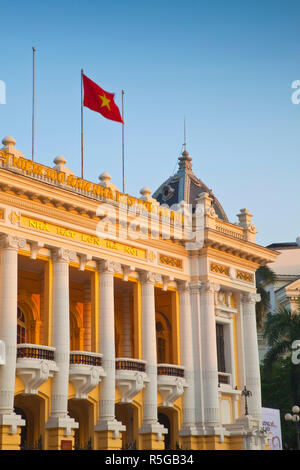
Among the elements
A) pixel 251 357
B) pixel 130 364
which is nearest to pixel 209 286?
pixel 251 357

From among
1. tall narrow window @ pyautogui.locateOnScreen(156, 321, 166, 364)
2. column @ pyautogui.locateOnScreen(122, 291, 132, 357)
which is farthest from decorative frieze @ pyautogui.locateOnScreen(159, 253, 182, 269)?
tall narrow window @ pyautogui.locateOnScreen(156, 321, 166, 364)

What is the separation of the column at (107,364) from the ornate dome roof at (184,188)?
1145cm

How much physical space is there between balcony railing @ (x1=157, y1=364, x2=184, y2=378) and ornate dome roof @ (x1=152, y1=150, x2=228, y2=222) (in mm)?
10973

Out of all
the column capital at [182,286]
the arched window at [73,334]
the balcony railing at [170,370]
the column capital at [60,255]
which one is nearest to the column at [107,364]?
the column capital at [60,255]

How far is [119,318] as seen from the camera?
42469 millimetres

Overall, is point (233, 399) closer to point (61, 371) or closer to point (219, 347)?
point (219, 347)

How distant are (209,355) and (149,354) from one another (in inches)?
141

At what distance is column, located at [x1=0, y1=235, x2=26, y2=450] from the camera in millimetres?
31172

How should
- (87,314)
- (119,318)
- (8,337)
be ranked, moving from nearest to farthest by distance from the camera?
(8,337) < (87,314) < (119,318)

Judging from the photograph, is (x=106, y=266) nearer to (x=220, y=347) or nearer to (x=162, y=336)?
(x=162, y=336)

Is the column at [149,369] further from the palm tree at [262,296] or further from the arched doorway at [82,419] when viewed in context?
the palm tree at [262,296]

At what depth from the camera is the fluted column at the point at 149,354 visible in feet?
123

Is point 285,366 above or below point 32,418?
above
